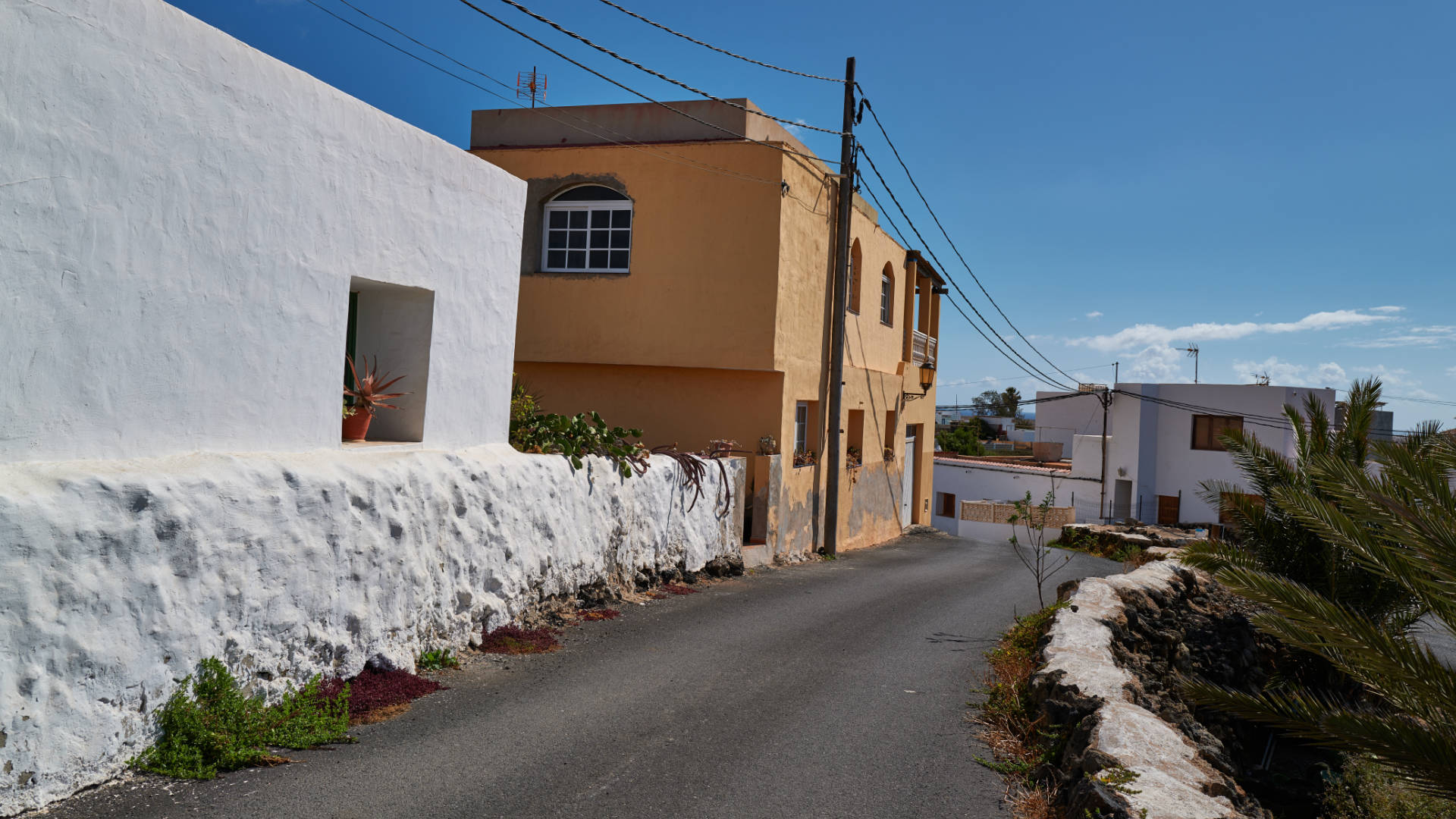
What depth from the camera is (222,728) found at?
5.27m

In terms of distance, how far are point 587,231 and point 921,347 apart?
11.6 meters

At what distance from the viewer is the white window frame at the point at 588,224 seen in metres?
15.2

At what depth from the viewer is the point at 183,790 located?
4.81 m

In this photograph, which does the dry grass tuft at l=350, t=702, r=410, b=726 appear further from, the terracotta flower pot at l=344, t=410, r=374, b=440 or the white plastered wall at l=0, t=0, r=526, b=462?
the terracotta flower pot at l=344, t=410, r=374, b=440

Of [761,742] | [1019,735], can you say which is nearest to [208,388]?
[761,742]

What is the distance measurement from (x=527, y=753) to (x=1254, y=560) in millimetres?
9371

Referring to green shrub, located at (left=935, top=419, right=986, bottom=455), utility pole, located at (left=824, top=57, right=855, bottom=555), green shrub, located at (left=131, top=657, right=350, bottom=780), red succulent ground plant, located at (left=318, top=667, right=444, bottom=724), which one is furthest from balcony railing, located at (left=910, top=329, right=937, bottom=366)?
green shrub, located at (left=935, top=419, right=986, bottom=455)

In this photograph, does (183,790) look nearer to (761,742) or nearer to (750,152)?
(761,742)

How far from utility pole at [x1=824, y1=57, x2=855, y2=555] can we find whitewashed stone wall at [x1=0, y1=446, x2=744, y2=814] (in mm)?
8522

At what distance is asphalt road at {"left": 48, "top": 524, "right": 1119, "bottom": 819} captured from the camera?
493cm

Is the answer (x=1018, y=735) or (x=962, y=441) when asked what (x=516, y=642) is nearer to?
(x=1018, y=735)

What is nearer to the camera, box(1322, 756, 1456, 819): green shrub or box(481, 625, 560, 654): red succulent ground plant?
box(1322, 756, 1456, 819): green shrub

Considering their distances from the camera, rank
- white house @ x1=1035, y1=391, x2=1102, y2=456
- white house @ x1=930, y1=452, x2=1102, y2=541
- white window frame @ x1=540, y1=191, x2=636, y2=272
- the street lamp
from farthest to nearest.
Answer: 1. white house @ x1=1035, y1=391, x2=1102, y2=456
2. white house @ x1=930, y1=452, x2=1102, y2=541
3. the street lamp
4. white window frame @ x1=540, y1=191, x2=636, y2=272

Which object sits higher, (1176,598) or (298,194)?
(298,194)
